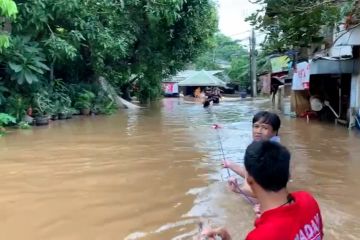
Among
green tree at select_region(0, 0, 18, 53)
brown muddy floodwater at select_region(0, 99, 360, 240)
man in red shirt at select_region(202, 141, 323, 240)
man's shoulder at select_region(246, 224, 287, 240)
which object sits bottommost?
brown muddy floodwater at select_region(0, 99, 360, 240)

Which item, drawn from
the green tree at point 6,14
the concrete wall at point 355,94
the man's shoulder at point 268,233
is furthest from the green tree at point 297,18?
the concrete wall at point 355,94

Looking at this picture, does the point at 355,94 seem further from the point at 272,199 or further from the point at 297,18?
the point at 272,199

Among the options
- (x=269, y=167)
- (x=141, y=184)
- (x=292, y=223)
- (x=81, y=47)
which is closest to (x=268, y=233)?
(x=292, y=223)

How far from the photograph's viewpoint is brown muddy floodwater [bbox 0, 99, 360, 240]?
4.52 m

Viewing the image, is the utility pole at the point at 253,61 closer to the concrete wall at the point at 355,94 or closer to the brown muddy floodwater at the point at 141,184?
the concrete wall at the point at 355,94

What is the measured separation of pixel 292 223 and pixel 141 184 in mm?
4586

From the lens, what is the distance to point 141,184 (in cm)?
623

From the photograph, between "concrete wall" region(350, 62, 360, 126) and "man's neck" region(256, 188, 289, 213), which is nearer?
"man's neck" region(256, 188, 289, 213)

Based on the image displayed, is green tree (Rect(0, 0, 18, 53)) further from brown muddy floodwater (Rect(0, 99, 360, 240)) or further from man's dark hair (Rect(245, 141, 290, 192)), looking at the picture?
man's dark hair (Rect(245, 141, 290, 192))

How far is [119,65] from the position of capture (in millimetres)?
22109

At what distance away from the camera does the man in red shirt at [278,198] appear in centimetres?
176

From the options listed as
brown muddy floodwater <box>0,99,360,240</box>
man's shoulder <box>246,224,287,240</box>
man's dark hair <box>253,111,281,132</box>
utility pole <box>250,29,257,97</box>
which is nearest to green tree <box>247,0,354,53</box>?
brown muddy floodwater <box>0,99,360,240</box>

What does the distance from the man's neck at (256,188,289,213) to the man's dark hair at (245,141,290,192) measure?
0.02 metres

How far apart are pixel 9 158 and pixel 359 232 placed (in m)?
6.09
